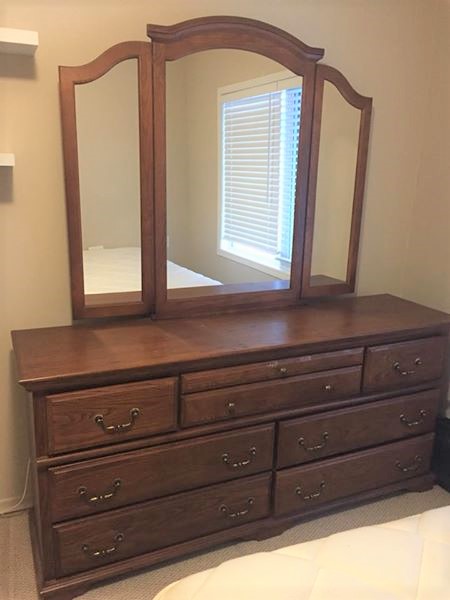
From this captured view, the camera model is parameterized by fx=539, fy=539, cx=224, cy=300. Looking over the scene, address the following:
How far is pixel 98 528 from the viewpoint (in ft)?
5.92

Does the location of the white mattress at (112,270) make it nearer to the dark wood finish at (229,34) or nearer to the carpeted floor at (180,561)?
the dark wood finish at (229,34)

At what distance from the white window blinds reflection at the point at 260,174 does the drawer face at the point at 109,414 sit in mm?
817

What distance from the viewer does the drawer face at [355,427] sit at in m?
2.10

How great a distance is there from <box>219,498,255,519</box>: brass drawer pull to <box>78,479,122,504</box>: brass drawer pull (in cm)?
43

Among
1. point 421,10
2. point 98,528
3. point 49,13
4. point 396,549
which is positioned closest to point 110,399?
point 98,528

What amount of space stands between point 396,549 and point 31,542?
1.44 m

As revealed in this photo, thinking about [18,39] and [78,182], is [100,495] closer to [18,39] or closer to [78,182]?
[78,182]

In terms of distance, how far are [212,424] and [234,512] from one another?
0.40 m

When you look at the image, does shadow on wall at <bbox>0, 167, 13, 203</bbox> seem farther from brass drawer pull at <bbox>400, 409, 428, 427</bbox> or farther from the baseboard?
brass drawer pull at <bbox>400, 409, 428, 427</bbox>

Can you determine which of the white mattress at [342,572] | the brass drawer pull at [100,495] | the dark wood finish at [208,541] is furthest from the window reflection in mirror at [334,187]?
the white mattress at [342,572]

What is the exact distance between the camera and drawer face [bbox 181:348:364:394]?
6.06ft

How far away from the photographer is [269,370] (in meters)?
1.96

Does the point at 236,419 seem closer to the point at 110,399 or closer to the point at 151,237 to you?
the point at 110,399

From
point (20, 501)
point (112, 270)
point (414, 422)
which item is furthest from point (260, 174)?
point (20, 501)
